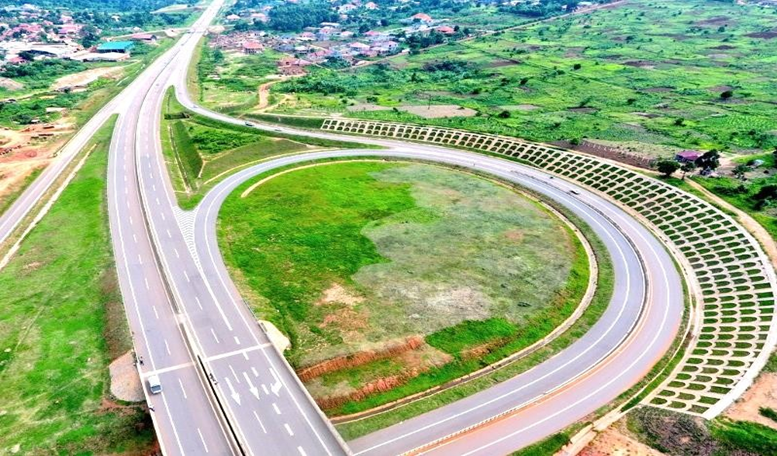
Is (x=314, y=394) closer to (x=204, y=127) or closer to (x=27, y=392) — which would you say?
(x=27, y=392)

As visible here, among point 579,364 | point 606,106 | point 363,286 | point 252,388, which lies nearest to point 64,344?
point 252,388

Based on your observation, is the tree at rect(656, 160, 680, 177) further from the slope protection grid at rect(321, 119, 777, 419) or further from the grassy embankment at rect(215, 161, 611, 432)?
the grassy embankment at rect(215, 161, 611, 432)

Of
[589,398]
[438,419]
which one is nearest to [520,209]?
[589,398]

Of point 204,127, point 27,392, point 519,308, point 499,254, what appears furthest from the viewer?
point 204,127

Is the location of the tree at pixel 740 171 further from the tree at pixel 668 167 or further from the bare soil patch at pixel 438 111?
the bare soil patch at pixel 438 111

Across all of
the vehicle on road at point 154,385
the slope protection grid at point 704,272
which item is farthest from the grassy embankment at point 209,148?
the vehicle on road at point 154,385

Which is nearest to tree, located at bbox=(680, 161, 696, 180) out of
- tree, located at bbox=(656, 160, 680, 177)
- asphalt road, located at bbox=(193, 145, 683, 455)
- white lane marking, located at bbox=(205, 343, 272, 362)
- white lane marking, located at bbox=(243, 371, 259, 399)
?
tree, located at bbox=(656, 160, 680, 177)

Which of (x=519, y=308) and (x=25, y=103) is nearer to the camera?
(x=519, y=308)
